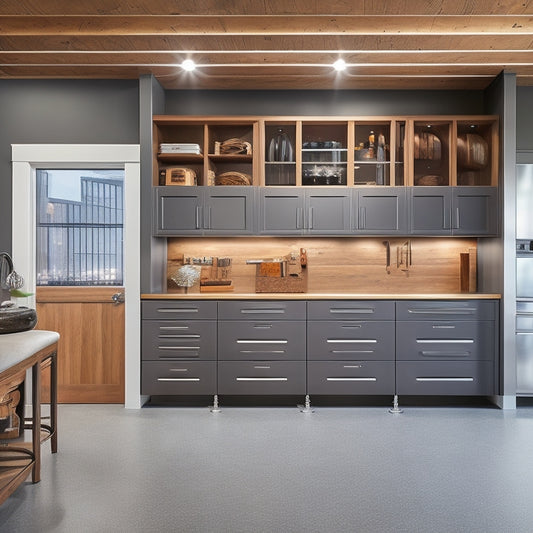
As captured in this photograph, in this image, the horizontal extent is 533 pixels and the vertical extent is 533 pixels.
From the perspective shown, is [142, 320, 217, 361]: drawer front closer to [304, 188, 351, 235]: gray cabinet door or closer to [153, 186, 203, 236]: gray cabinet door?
[153, 186, 203, 236]: gray cabinet door

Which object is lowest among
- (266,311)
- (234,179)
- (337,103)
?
(266,311)

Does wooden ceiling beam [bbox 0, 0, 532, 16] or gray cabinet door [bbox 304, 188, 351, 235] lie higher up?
wooden ceiling beam [bbox 0, 0, 532, 16]

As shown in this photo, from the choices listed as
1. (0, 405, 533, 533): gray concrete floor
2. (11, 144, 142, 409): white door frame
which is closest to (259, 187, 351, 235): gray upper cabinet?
(11, 144, 142, 409): white door frame

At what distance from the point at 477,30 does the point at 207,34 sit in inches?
75.3

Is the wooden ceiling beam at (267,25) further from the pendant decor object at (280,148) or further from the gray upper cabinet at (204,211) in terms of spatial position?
the gray upper cabinet at (204,211)

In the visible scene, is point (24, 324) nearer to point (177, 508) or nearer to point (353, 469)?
point (177, 508)

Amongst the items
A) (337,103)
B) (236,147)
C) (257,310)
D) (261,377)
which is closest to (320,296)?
(257,310)

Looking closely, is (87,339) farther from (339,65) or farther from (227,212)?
(339,65)

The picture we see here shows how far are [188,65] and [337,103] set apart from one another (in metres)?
1.42

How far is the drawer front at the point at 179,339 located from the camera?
4551 mm

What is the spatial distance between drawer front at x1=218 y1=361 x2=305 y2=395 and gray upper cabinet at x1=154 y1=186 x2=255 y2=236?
115 centimetres

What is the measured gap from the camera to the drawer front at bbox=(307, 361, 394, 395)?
4.53 m

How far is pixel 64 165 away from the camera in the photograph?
187 inches

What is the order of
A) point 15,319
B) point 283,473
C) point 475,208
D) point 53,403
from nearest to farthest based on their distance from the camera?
point 15,319
point 283,473
point 53,403
point 475,208
